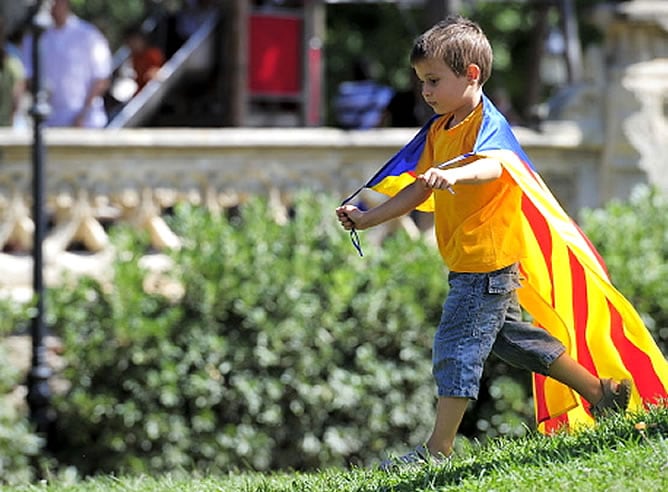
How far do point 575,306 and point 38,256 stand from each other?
4.63 m

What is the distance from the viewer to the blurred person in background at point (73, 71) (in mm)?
11562

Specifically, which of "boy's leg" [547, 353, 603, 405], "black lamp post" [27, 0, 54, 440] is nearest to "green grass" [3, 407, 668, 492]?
"boy's leg" [547, 353, 603, 405]

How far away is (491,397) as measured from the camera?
30.8 ft

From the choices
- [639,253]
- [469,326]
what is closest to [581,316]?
[469,326]

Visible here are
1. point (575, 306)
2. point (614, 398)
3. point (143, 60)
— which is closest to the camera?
point (614, 398)

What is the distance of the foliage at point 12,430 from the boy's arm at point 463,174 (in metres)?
4.52

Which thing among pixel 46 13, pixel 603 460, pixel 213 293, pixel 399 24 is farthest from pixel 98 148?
pixel 399 24

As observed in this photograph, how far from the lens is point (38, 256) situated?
9391mm

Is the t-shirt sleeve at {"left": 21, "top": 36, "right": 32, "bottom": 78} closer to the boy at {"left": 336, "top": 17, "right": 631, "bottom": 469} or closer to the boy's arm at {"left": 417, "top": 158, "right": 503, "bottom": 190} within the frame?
the boy at {"left": 336, "top": 17, "right": 631, "bottom": 469}

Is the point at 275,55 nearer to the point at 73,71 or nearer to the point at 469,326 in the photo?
the point at 73,71

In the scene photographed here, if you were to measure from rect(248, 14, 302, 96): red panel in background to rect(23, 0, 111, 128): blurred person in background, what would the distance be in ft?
10.6

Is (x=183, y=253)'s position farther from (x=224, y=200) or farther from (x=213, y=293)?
(x=224, y=200)

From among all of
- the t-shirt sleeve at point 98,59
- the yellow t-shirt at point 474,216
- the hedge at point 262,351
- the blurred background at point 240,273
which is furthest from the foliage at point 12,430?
the yellow t-shirt at point 474,216

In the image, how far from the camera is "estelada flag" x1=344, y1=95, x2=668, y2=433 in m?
5.59
